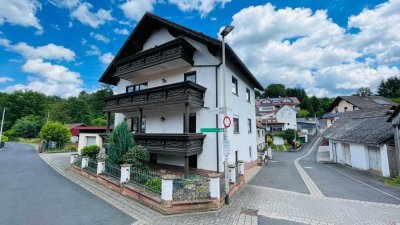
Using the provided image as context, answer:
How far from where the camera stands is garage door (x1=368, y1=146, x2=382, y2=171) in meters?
14.7

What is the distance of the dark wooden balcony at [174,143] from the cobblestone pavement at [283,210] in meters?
3.72

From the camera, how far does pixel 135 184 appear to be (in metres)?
8.97

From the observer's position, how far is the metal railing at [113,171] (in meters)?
10.3

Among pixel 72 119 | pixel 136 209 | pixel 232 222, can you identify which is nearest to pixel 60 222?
pixel 136 209

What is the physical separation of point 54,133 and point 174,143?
992 inches

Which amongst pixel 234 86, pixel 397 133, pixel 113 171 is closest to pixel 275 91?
pixel 397 133

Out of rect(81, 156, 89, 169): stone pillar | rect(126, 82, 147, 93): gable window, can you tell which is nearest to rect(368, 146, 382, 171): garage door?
rect(126, 82, 147, 93): gable window

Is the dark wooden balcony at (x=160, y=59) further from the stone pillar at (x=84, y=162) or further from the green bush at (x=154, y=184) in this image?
the green bush at (x=154, y=184)

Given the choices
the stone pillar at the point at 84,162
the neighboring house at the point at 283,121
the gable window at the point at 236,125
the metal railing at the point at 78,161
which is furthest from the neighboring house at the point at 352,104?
the metal railing at the point at 78,161

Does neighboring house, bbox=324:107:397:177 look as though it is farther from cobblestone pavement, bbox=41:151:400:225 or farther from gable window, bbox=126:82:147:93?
gable window, bbox=126:82:147:93

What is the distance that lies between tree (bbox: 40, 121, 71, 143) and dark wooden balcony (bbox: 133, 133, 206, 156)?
2178 centimetres

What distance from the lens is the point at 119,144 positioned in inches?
441

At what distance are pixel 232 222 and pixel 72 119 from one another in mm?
57175

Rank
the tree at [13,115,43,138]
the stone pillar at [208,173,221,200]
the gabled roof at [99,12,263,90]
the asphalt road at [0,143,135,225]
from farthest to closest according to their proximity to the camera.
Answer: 1. the tree at [13,115,43,138]
2. the gabled roof at [99,12,263,90]
3. the stone pillar at [208,173,221,200]
4. the asphalt road at [0,143,135,225]
